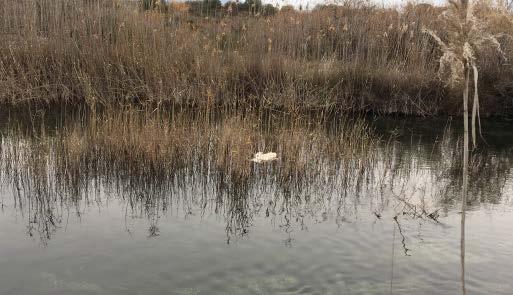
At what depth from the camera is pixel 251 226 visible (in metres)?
4.48

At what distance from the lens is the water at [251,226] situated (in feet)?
11.5

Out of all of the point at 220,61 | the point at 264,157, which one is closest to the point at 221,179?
the point at 264,157

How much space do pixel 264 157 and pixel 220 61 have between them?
14.2 ft

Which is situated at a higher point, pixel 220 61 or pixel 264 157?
pixel 220 61

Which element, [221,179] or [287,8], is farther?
[287,8]

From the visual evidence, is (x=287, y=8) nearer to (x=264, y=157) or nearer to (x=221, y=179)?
(x=264, y=157)

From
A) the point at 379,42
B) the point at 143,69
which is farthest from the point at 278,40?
the point at 143,69

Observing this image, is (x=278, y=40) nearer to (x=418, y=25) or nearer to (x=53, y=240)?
(x=418, y=25)

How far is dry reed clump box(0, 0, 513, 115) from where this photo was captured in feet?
31.7

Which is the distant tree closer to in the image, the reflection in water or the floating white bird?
the reflection in water

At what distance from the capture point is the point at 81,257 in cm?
374

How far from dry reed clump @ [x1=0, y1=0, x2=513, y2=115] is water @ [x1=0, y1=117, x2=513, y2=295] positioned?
3376mm

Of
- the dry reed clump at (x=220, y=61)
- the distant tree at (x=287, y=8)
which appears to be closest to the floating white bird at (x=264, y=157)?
the dry reed clump at (x=220, y=61)

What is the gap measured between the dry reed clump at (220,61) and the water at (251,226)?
338cm
